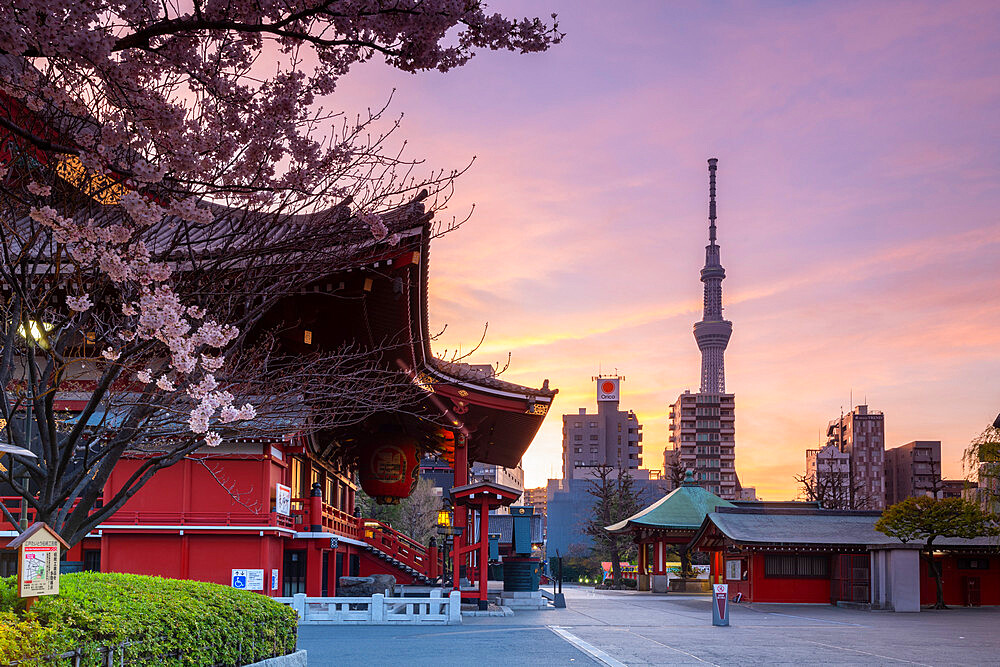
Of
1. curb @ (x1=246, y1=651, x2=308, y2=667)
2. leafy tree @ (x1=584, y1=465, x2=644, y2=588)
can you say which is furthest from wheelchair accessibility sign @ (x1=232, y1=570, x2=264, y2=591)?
leafy tree @ (x1=584, y1=465, x2=644, y2=588)

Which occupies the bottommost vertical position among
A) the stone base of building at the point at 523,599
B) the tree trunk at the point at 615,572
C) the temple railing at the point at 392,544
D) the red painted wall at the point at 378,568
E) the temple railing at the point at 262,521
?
the tree trunk at the point at 615,572

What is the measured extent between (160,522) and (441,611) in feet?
23.4

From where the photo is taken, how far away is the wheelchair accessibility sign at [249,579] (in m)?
22.6

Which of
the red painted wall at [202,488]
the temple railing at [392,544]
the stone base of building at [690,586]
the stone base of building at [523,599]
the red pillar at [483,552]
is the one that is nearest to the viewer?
the red painted wall at [202,488]

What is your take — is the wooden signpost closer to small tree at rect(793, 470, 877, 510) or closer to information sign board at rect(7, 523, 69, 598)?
information sign board at rect(7, 523, 69, 598)

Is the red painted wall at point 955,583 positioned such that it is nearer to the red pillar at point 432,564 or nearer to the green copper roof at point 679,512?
the green copper roof at point 679,512

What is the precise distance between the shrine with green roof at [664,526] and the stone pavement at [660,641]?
860 inches

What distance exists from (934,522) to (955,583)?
4.57m

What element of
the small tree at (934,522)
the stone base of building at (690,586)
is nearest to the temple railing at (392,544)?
the small tree at (934,522)

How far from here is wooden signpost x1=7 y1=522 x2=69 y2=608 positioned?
7617 mm

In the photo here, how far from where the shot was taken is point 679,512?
169 feet

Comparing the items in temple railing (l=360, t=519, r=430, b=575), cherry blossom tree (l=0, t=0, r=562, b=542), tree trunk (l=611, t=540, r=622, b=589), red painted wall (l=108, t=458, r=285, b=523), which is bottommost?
tree trunk (l=611, t=540, r=622, b=589)

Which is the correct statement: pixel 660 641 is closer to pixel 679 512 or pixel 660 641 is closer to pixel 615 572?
pixel 679 512

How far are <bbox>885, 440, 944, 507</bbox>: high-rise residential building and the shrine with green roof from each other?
83.6m
